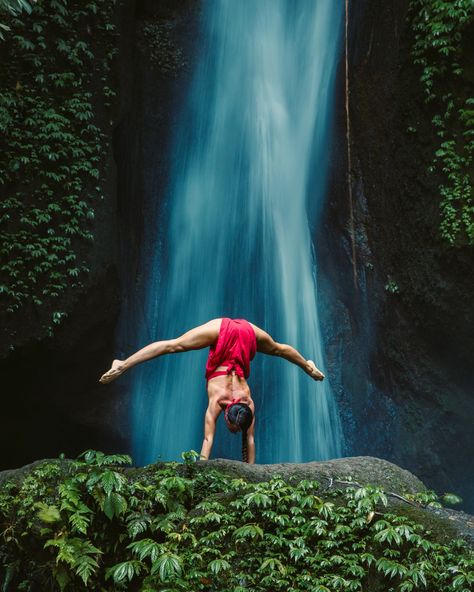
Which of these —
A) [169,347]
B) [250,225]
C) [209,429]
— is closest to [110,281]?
[250,225]

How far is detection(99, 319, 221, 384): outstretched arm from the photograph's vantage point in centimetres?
625

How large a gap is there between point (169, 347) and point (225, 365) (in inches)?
23.9

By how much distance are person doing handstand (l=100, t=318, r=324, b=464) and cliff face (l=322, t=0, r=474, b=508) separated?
458 cm

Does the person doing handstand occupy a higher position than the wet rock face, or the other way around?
the person doing handstand

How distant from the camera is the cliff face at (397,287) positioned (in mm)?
10492

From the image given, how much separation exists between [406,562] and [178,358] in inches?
366

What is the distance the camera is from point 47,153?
10414 millimetres

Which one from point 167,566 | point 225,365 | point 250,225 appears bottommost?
point 167,566

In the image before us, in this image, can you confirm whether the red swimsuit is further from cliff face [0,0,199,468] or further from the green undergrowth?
cliff face [0,0,199,468]

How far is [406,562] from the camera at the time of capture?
4215 millimetres

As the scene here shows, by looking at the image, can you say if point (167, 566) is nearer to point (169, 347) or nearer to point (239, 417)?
point (239, 417)

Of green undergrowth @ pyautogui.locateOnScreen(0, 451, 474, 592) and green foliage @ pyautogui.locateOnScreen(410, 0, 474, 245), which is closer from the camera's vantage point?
green undergrowth @ pyautogui.locateOnScreen(0, 451, 474, 592)

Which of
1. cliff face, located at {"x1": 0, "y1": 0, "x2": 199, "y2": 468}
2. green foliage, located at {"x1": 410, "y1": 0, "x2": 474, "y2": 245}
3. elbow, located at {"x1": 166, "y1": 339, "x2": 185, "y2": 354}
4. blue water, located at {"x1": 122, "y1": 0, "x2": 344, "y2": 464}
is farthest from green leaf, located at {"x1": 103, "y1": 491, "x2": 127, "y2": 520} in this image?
blue water, located at {"x1": 122, "y1": 0, "x2": 344, "y2": 464}

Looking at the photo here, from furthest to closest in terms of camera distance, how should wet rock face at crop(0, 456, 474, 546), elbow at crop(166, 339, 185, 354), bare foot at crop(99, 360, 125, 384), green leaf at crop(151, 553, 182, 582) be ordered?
elbow at crop(166, 339, 185, 354) < bare foot at crop(99, 360, 125, 384) < wet rock face at crop(0, 456, 474, 546) < green leaf at crop(151, 553, 182, 582)
